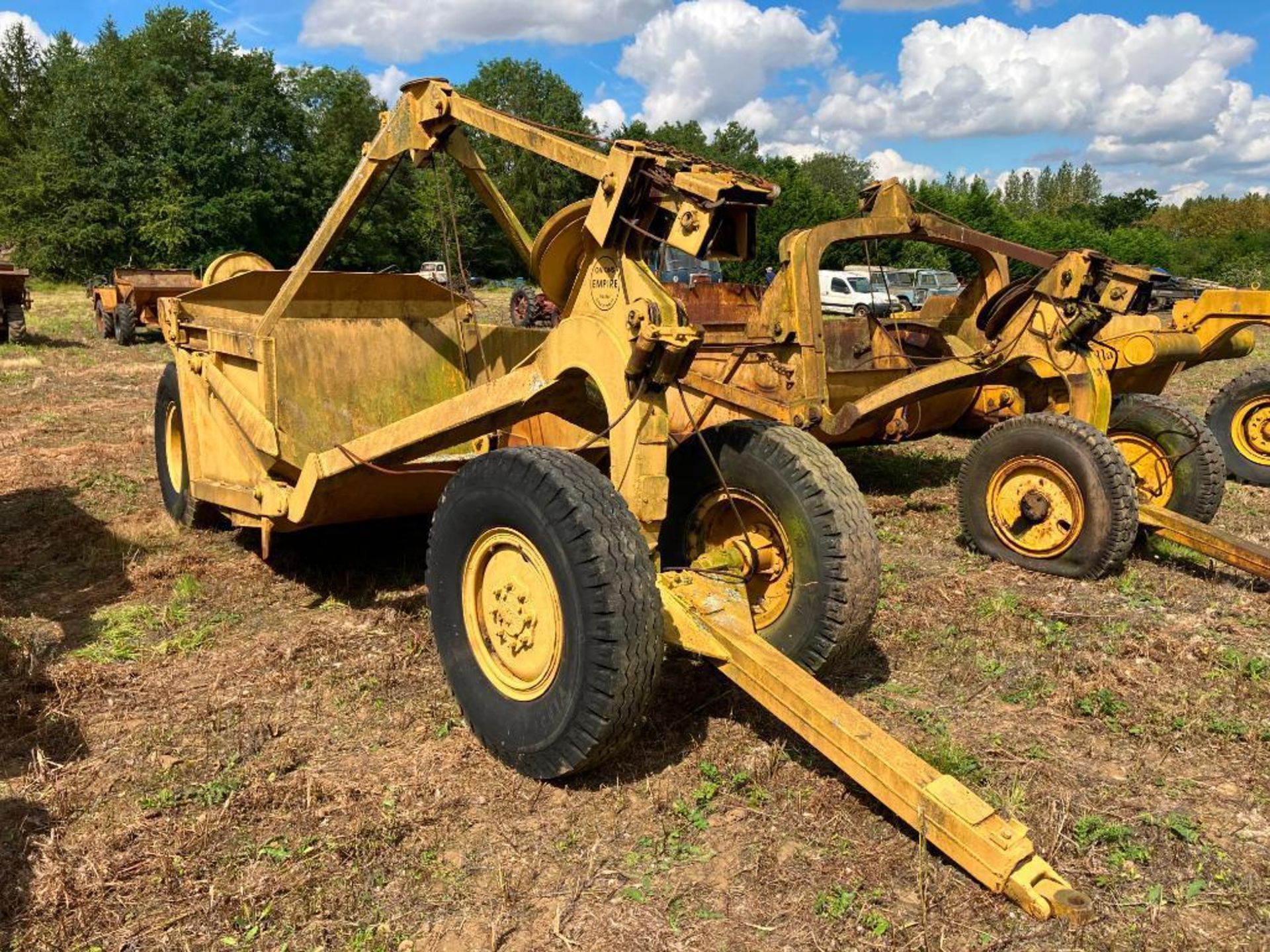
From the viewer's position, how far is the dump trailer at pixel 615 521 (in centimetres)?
293

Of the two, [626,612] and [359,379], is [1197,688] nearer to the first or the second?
[626,612]

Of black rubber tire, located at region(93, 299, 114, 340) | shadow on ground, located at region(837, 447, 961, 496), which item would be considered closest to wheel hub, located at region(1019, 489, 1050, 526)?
shadow on ground, located at region(837, 447, 961, 496)

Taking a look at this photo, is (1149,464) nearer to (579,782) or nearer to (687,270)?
(579,782)

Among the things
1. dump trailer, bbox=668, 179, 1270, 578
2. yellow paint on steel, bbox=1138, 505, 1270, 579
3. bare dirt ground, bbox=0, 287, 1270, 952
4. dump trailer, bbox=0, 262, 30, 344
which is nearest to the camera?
bare dirt ground, bbox=0, 287, 1270, 952

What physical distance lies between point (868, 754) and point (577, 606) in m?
0.96

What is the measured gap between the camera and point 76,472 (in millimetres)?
7859

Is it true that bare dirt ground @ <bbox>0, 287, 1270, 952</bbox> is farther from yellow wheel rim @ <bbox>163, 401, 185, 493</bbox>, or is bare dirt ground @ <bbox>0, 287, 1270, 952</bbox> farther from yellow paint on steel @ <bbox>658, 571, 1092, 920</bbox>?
yellow wheel rim @ <bbox>163, 401, 185, 493</bbox>

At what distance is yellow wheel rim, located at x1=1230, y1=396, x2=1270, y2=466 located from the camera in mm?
8484

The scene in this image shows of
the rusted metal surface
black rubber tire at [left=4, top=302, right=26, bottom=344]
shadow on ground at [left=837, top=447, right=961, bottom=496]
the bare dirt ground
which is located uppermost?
the rusted metal surface

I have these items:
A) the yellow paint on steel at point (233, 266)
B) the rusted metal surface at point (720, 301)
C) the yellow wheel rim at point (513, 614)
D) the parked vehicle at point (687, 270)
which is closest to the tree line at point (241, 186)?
the parked vehicle at point (687, 270)

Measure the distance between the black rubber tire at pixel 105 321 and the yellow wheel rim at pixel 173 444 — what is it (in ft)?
51.4

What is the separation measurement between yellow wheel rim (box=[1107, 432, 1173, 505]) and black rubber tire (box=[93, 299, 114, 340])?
19663mm

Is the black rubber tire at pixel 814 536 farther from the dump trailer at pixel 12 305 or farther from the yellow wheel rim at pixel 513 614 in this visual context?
the dump trailer at pixel 12 305

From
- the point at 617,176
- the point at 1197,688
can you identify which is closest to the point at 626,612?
the point at 617,176
